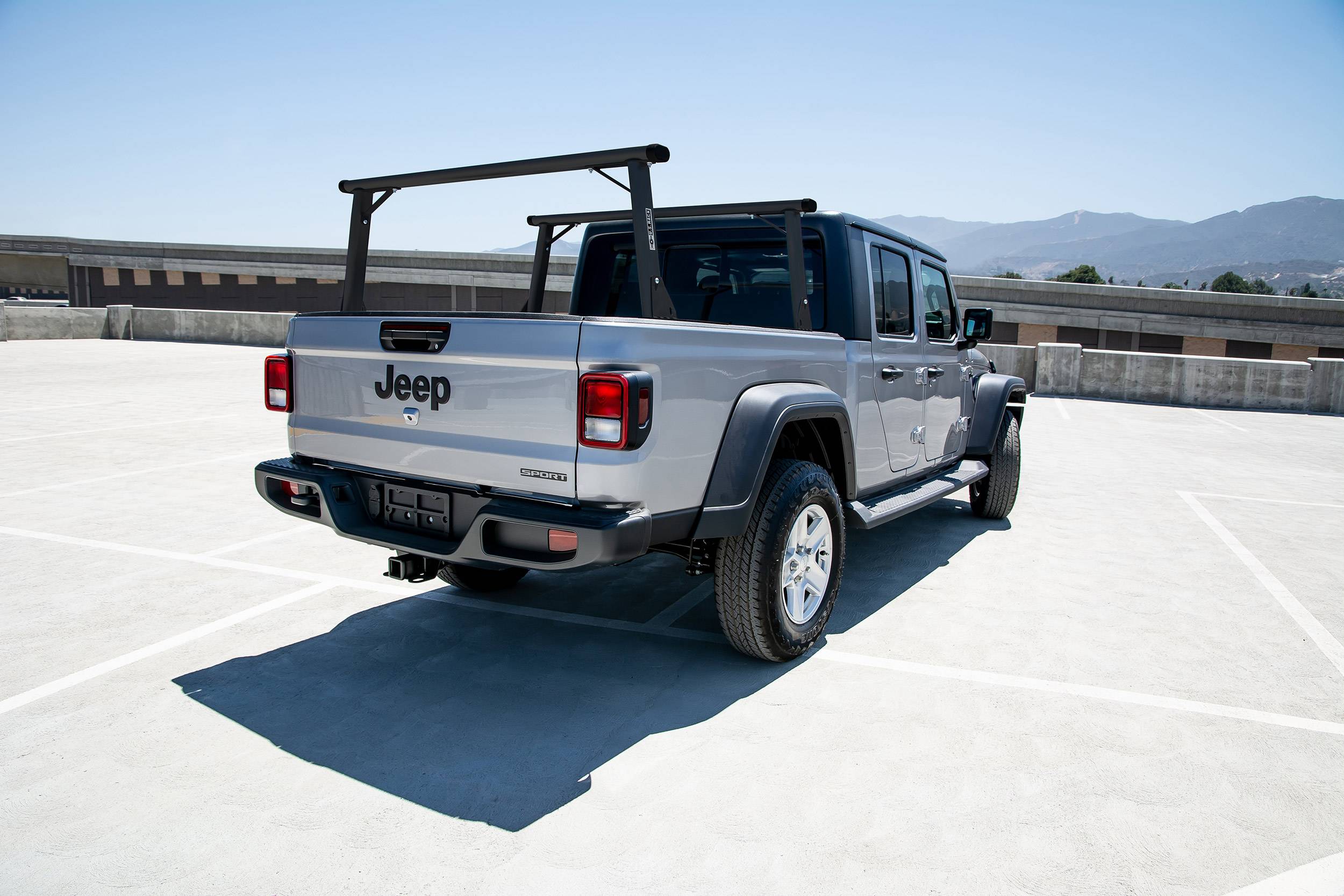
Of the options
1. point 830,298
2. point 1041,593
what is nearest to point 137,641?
point 830,298

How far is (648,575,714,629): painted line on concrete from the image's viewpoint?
456 centimetres

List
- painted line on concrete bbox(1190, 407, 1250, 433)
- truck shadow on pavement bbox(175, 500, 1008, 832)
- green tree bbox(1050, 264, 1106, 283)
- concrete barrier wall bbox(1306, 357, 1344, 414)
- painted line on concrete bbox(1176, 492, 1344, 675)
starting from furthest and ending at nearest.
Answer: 1. green tree bbox(1050, 264, 1106, 283)
2. concrete barrier wall bbox(1306, 357, 1344, 414)
3. painted line on concrete bbox(1190, 407, 1250, 433)
4. painted line on concrete bbox(1176, 492, 1344, 675)
5. truck shadow on pavement bbox(175, 500, 1008, 832)

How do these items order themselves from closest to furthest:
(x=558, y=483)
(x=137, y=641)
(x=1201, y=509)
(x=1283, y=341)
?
(x=558, y=483)
(x=137, y=641)
(x=1201, y=509)
(x=1283, y=341)

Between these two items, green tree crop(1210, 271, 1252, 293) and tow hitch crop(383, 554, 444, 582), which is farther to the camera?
green tree crop(1210, 271, 1252, 293)

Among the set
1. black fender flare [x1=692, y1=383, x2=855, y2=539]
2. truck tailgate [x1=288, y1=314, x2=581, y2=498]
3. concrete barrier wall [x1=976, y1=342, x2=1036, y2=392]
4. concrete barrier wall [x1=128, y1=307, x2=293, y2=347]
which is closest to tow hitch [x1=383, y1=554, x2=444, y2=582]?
truck tailgate [x1=288, y1=314, x2=581, y2=498]

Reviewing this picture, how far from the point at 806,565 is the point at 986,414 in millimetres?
3400

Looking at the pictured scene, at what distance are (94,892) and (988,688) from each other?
10.5 ft

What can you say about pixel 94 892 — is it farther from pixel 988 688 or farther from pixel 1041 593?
pixel 1041 593

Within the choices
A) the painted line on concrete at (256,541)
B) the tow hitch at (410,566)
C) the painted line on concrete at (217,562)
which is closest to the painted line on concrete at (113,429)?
the painted line on concrete at (217,562)

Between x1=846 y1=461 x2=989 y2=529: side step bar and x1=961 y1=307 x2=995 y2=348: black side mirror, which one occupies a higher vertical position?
x1=961 y1=307 x2=995 y2=348: black side mirror

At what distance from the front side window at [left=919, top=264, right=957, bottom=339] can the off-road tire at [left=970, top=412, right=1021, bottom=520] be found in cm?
107

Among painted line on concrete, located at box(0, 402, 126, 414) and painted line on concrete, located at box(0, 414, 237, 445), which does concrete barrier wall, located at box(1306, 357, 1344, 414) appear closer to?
painted line on concrete, located at box(0, 414, 237, 445)

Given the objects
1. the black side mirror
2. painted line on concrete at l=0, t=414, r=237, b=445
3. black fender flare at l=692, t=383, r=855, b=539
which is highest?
the black side mirror

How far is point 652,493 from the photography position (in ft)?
10.6
